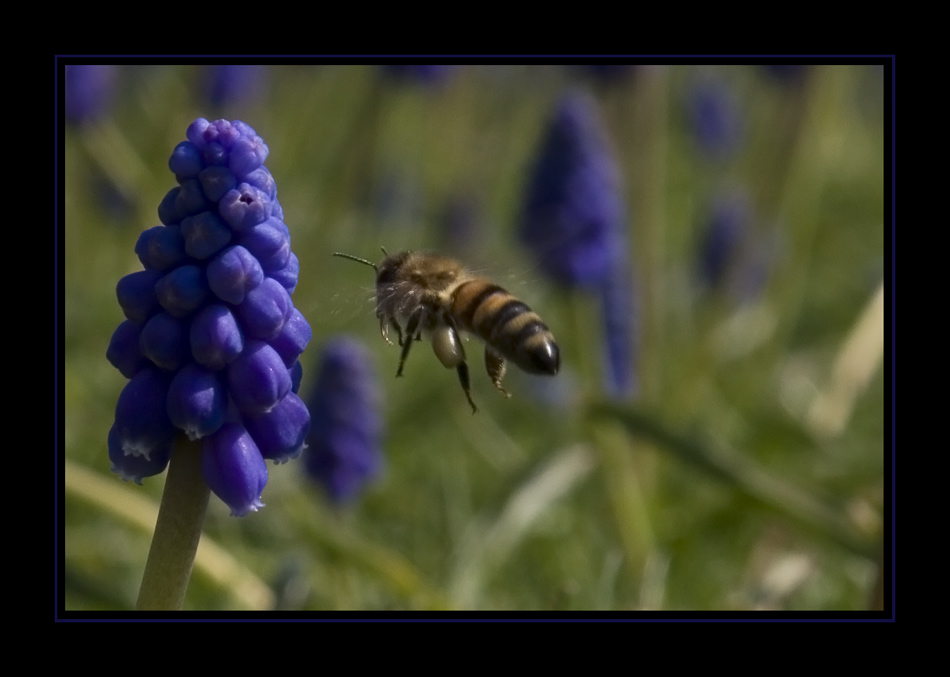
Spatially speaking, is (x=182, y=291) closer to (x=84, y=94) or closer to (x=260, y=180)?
(x=260, y=180)

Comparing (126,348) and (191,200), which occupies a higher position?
(191,200)

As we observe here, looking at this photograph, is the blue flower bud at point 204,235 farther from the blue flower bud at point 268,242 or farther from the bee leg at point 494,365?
the bee leg at point 494,365

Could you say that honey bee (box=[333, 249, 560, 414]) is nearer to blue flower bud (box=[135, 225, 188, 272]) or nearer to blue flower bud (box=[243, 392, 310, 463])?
blue flower bud (box=[243, 392, 310, 463])

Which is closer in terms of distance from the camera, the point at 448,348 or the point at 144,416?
the point at 144,416

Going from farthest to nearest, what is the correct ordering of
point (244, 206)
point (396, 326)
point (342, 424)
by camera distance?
1. point (342, 424)
2. point (396, 326)
3. point (244, 206)

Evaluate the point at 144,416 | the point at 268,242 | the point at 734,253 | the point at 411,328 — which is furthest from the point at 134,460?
the point at 734,253
